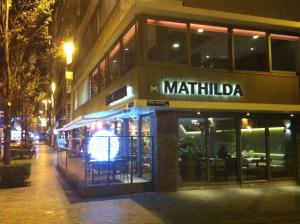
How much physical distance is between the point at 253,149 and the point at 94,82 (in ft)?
40.5

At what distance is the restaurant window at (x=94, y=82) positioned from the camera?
2289 centimetres

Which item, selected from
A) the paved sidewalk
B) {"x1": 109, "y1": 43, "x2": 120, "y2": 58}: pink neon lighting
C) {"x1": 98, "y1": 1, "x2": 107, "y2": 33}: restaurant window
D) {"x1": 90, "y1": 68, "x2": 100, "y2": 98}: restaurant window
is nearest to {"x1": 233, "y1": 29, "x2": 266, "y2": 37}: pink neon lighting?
{"x1": 109, "y1": 43, "x2": 120, "y2": 58}: pink neon lighting

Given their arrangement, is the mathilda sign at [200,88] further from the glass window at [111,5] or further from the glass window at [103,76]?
the glass window at [103,76]

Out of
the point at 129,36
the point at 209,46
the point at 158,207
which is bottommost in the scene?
the point at 158,207

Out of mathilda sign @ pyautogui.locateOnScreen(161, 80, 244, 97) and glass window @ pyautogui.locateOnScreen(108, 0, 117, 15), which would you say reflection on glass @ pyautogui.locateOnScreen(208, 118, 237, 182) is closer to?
mathilda sign @ pyautogui.locateOnScreen(161, 80, 244, 97)

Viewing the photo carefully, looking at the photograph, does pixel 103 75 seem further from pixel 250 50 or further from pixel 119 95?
pixel 250 50

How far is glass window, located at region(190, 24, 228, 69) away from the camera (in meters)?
14.4

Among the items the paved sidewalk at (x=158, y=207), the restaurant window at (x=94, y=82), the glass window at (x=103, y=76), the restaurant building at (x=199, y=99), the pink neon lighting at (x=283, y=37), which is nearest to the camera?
the paved sidewalk at (x=158, y=207)

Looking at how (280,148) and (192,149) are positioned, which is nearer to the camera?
(192,149)

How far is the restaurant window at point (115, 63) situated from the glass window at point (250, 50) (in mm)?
5226

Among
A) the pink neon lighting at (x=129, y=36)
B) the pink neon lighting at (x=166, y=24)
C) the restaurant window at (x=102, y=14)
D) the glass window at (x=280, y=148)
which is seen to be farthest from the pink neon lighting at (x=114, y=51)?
the glass window at (x=280, y=148)

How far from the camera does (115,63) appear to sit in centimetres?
1791

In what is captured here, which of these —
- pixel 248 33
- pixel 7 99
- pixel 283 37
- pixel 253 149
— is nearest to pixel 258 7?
pixel 248 33

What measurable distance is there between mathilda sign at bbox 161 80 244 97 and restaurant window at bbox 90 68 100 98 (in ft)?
31.3
